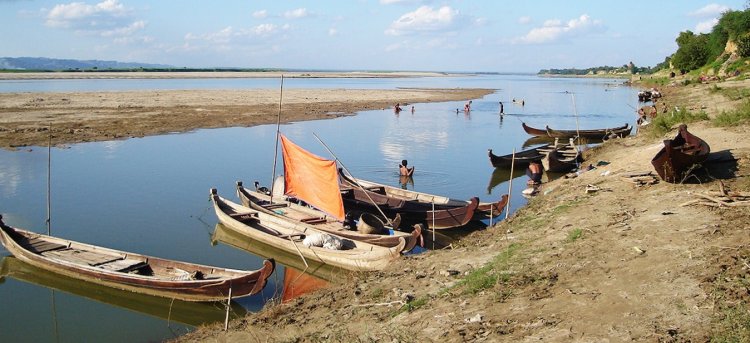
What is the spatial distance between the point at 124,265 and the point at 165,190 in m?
9.42

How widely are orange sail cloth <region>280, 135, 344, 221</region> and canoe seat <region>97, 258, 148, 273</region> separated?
4.69m

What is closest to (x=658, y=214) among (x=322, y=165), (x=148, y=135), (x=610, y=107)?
(x=322, y=165)

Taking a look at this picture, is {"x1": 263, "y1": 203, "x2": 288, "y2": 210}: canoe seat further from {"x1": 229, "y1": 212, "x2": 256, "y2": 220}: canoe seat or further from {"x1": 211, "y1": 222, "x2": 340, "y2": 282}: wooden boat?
{"x1": 211, "y1": 222, "x2": 340, "y2": 282}: wooden boat

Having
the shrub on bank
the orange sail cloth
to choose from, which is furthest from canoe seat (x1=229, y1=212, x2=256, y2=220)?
the shrub on bank

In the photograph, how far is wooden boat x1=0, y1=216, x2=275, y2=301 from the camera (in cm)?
1051

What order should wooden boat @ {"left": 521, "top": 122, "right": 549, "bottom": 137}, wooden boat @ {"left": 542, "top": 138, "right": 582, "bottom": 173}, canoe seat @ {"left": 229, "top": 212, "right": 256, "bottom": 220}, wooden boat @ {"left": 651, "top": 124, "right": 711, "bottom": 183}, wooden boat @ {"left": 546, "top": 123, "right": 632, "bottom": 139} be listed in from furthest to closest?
1. wooden boat @ {"left": 521, "top": 122, "right": 549, "bottom": 137}
2. wooden boat @ {"left": 546, "top": 123, "right": 632, "bottom": 139}
3. wooden boat @ {"left": 542, "top": 138, "right": 582, "bottom": 173}
4. canoe seat @ {"left": 229, "top": 212, "right": 256, "bottom": 220}
5. wooden boat @ {"left": 651, "top": 124, "right": 711, "bottom": 183}

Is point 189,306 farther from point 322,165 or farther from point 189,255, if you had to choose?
point 322,165

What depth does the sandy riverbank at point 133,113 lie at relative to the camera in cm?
3156

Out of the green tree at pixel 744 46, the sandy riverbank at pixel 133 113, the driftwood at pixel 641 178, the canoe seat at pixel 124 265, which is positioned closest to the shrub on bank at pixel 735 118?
the driftwood at pixel 641 178

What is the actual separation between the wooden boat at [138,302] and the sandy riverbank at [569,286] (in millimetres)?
1468

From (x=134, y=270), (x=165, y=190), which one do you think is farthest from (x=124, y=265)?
(x=165, y=190)

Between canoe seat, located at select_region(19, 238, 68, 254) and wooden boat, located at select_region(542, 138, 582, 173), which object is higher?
wooden boat, located at select_region(542, 138, 582, 173)

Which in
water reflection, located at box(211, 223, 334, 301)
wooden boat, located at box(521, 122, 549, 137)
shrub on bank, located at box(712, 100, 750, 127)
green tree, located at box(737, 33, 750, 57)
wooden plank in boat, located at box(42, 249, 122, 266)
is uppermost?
green tree, located at box(737, 33, 750, 57)

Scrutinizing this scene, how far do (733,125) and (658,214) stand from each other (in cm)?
1071
